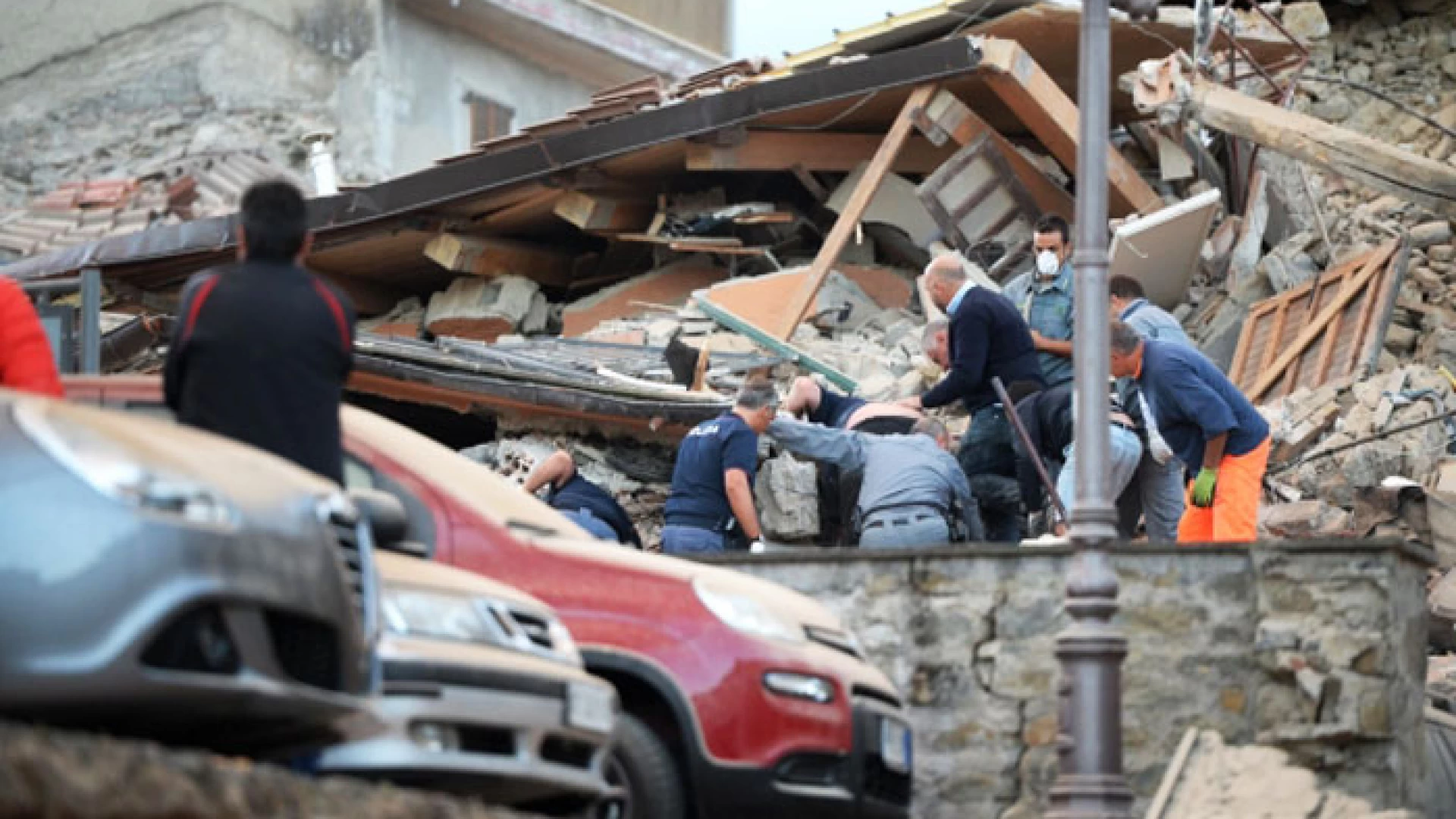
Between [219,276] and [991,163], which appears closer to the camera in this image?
[219,276]

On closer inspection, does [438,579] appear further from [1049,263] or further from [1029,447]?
[1049,263]

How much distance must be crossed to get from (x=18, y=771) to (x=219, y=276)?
142 inches

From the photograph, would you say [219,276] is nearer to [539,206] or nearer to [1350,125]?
[539,206]

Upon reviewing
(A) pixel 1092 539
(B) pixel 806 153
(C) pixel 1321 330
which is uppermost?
(B) pixel 806 153

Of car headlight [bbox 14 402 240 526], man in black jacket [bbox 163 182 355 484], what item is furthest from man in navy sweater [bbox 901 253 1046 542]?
car headlight [bbox 14 402 240 526]

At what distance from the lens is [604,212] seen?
71.7 ft

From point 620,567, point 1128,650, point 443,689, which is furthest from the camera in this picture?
point 1128,650

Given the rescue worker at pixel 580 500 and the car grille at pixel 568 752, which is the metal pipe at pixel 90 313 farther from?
the car grille at pixel 568 752

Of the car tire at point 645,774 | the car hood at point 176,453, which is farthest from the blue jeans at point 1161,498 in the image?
the car hood at point 176,453

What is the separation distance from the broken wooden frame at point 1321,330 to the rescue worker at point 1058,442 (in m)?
6.70

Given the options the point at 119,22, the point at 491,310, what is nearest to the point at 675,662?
the point at 491,310

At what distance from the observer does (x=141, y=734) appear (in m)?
7.21

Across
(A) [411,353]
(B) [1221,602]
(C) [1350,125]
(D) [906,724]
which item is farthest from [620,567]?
(C) [1350,125]

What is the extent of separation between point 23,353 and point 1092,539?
4547 millimetres
